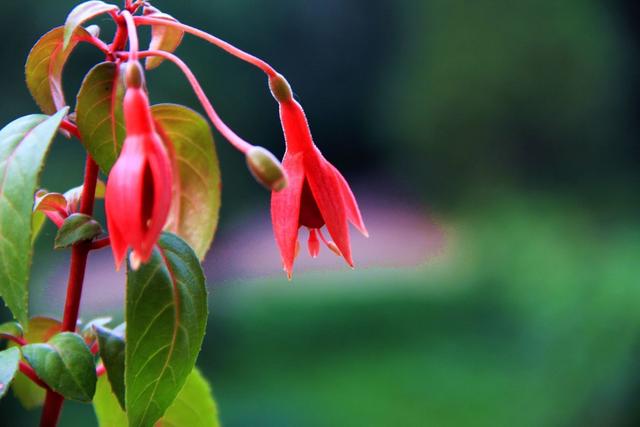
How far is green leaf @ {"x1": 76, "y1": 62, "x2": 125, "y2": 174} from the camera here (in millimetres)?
288

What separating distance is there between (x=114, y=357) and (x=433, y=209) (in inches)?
99.0

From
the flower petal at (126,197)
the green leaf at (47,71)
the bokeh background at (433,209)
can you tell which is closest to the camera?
the flower petal at (126,197)

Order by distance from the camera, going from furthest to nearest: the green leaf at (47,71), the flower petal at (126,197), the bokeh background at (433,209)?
1. the bokeh background at (433,209)
2. the green leaf at (47,71)
3. the flower petal at (126,197)

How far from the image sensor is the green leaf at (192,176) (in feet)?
1.16

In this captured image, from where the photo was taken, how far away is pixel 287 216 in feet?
0.88

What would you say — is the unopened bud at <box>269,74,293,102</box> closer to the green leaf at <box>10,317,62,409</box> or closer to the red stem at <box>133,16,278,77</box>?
the red stem at <box>133,16,278,77</box>

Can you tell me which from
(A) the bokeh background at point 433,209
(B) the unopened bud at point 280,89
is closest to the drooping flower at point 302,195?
(B) the unopened bud at point 280,89

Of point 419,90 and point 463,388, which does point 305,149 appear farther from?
point 419,90

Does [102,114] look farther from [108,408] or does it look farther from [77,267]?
[108,408]

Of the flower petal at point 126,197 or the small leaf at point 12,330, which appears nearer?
the flower petal at point 126,197

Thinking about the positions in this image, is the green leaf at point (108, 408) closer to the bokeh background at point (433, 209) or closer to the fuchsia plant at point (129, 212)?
the fuchsia plant at point (129, 212)

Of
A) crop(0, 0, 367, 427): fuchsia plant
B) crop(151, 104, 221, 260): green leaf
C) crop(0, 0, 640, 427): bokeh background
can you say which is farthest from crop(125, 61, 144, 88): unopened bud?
crop(0, 0, 640, 427): bokeh background

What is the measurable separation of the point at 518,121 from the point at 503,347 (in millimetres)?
750

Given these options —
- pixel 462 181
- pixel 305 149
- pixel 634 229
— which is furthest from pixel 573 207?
pixel 305 149
